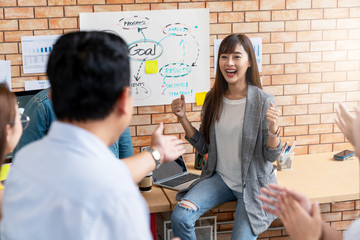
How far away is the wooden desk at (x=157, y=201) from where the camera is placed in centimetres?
253

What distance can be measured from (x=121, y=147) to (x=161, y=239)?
1167 mm

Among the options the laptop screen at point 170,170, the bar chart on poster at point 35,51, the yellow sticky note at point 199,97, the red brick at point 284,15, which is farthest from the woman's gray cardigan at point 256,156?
the bar chart on poster at point 35,51

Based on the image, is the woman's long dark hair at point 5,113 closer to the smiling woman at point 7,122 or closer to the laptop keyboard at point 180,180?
the smiling woman at point 7,122

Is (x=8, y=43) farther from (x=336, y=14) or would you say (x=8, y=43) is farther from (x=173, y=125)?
(x=336, y=14)

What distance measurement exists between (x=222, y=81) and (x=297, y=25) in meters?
0.90

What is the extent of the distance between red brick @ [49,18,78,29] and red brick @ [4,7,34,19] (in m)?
→ 0.14

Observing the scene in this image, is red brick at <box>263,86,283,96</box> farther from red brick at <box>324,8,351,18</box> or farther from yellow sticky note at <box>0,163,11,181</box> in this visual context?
yellow sticky note at <box>0,163,11,181</box>

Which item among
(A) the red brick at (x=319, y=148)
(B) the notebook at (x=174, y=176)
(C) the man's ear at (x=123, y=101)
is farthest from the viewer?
(A) the red brick at (x=319, y=148)

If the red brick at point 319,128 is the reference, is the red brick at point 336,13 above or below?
above

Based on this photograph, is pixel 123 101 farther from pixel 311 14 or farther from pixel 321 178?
pixel 311 14

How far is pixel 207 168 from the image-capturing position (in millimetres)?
2736

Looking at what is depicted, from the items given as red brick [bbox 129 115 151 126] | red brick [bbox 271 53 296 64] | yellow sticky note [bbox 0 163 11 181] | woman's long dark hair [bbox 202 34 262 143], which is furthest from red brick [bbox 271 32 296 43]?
yellow sticky note [bbox 0 163 11 181]

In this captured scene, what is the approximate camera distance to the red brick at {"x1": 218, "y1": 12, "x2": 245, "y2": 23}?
10.3ft

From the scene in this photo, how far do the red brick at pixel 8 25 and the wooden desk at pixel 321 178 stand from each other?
1.45m
